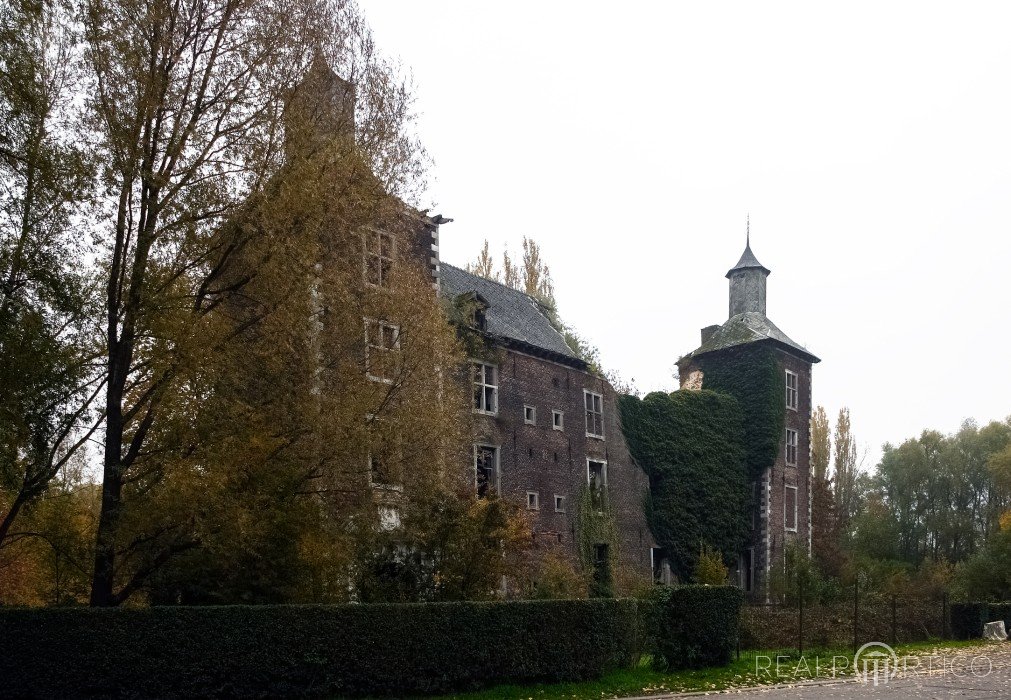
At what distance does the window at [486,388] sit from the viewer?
97.1 feet

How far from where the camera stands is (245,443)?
52.6 feet

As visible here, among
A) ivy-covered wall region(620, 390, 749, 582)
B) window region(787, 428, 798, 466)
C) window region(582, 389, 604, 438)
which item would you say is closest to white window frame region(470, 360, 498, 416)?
window region(582, 389, 604, 438)

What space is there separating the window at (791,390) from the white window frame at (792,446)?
106 cm

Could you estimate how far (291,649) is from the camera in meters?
15.2

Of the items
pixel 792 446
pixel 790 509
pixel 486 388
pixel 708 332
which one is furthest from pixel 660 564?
pixel 708 332

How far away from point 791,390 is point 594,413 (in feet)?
41.3

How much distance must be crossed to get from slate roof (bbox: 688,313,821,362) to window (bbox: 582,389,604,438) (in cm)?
986

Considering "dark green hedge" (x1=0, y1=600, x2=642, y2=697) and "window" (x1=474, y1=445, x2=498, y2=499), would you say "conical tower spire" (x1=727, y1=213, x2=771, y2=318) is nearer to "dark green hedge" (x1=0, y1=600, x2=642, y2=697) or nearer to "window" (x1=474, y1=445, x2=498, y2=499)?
"window" (x1=474, y1=445, x2=498, y2=499)

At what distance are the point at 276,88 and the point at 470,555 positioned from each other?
30.3ft

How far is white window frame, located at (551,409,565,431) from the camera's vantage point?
3225cm

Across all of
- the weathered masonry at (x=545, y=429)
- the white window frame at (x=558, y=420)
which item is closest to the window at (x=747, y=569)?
the weathered masonry at (x=545, y=429)

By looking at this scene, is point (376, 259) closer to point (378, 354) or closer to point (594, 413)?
point (378, 354)

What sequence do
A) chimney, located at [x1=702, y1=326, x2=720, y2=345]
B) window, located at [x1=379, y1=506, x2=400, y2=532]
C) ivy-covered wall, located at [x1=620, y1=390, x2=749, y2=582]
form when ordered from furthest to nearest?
chimney, located at [x1=702, y1=326, x2=720, y2=345]
ivy-covered wall, located at [x1=620, y1=390, x2=749, y2=582]
window, located at [x1=379, y1=506, x2=400, y2=532]

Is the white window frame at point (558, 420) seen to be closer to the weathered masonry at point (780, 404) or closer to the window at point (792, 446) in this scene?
the weathered masonry at point (780, 404)
